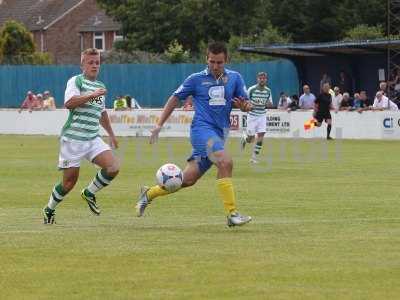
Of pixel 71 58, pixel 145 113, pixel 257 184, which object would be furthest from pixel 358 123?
pixel 71 58

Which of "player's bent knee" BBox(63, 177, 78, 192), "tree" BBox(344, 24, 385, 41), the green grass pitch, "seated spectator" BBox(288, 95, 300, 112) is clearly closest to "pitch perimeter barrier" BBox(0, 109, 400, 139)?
"seated spectator" BBox(288, 95, 300, 112)

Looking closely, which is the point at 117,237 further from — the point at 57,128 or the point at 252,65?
the point at 252,65

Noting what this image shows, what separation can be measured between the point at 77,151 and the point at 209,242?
2.90 meters

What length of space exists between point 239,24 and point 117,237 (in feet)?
201

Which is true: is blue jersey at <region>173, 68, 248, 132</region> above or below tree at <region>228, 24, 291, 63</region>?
above

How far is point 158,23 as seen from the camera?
7619 centimetres

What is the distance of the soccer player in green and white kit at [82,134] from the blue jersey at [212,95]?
1007 mm

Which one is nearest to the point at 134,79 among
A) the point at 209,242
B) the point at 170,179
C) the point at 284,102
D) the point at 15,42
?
the point at 284,102

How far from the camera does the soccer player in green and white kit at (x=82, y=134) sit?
15331 mm

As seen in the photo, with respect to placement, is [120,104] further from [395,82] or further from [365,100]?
[395,82]

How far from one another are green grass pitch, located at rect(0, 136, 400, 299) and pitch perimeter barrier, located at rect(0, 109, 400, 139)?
19.1 meters

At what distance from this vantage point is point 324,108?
143 ft

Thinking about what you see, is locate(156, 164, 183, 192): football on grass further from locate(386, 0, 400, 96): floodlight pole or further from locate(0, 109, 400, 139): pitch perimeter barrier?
locate(386, 0, 400, 96): floodlight pole

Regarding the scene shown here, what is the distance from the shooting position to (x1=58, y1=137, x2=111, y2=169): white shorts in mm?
15406
